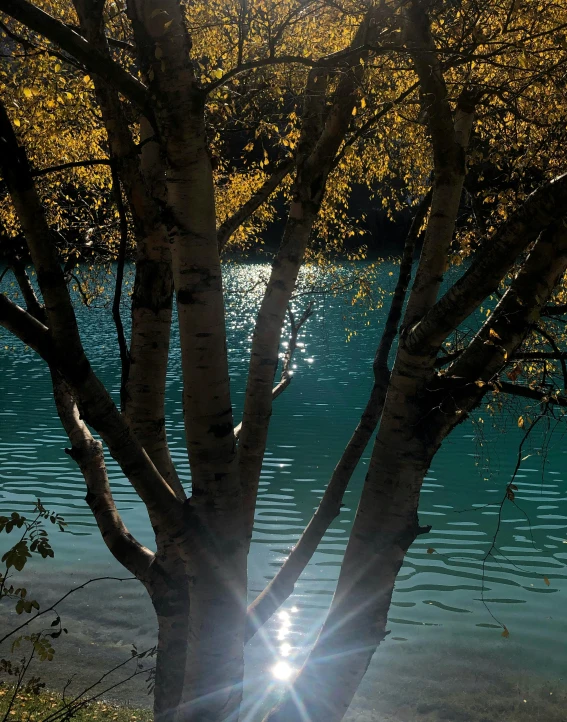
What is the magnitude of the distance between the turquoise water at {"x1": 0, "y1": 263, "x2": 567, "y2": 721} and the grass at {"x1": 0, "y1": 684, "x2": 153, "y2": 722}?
6.89 feet

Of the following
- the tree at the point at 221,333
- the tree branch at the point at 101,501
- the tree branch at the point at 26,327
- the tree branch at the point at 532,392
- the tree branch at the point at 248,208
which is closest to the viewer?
the tree branch at the point at 26,327

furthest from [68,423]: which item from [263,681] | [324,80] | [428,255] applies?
[263,681]

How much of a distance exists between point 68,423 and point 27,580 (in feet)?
39.1

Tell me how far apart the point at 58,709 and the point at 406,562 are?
9.46m

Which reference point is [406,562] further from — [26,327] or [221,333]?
[26,327]

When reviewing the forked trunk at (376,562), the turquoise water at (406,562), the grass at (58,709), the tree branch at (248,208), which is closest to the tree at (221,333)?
the forked trunk at (376,562)

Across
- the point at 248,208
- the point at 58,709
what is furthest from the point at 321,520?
the point at 58,709

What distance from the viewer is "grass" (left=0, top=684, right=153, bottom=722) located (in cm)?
924

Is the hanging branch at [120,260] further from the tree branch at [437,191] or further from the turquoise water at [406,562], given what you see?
the turquoise water at [406,562]

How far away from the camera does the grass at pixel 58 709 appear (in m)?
9.24

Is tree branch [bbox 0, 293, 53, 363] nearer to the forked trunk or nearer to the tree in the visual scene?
the tree

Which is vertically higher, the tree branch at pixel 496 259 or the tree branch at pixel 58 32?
the tree branch at pixel 58 32

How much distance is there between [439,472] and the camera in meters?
24.1

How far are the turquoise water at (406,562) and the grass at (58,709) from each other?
2100 millimetres
